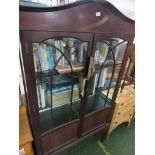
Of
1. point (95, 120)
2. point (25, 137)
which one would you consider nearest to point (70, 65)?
point (25, 137)

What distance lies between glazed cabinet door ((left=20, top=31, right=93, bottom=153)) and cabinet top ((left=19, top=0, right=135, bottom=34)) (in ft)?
0.14

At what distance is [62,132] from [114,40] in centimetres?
97

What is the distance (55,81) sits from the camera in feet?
3.56

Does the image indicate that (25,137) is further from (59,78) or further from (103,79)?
(103,79)

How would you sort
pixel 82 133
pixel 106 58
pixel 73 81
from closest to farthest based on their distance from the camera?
pixel 73 81
pixel 106 58
pixel 82 133

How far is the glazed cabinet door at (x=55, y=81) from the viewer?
0.79 m

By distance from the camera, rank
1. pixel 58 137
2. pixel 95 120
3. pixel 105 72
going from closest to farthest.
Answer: pixel 58 137 < pixel 105 72 < pixel 95 120

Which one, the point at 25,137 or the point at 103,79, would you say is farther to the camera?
the point at 103,79

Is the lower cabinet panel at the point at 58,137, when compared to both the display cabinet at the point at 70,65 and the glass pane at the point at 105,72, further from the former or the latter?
the glass pane at the point at 105,72

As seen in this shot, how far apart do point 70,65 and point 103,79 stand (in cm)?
53
